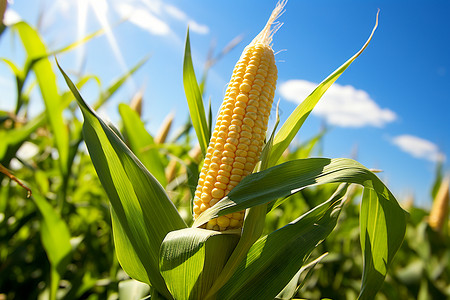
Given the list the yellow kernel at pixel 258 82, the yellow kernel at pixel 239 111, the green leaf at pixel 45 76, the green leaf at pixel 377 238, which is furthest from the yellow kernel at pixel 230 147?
the green leaf at pixel 45 76

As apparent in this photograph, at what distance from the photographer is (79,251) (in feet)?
8.69

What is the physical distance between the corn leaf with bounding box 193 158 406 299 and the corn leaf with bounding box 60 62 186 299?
10cm

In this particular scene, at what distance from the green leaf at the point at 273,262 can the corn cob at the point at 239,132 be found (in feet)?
0.36

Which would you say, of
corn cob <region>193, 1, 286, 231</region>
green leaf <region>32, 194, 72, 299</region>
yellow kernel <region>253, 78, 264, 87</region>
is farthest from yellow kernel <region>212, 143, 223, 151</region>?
green leaf <region>32, 194, 72, 299</region>

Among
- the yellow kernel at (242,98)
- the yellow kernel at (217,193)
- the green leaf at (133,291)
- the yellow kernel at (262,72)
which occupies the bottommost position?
the green leaf at (133,291)

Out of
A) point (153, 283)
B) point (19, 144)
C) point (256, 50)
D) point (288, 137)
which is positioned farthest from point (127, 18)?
point (153, 283)

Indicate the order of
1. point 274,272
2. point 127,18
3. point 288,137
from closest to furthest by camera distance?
point 274,272 → point 288,137 → point 127,18

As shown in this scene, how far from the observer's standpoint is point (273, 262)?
775mm

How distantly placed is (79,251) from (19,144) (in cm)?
149

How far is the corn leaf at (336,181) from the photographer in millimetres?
705

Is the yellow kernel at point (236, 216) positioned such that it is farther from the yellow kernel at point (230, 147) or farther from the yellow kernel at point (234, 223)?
the yellow kernel at point (230, 147)

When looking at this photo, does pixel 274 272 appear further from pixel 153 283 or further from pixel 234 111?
pixel 234 111

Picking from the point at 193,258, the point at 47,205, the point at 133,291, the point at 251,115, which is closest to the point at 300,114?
the point at 251,115

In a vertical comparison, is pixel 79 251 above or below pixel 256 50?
below
